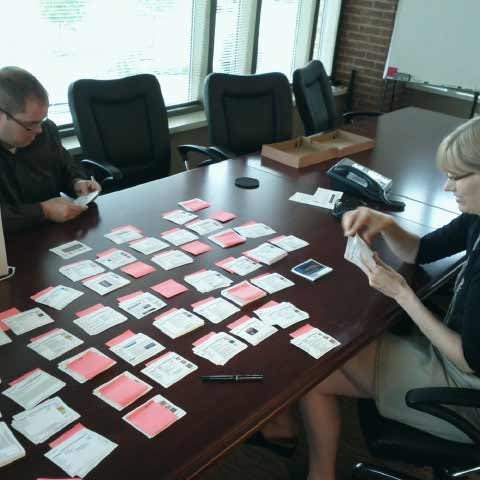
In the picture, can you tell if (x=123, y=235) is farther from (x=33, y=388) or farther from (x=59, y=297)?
(x=33, y=388)

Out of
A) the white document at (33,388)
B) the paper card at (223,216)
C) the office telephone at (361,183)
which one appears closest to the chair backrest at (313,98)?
the office telephone at (361,183)

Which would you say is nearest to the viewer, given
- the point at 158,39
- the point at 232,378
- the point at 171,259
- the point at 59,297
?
the point at 232,378

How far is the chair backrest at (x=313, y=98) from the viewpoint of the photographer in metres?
3.51

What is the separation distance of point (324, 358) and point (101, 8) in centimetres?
267

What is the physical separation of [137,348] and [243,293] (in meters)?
0.39

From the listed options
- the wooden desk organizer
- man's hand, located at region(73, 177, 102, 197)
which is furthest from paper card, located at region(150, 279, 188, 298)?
the wooden desk organizer

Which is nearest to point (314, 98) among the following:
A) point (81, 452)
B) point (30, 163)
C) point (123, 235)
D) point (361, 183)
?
point (361, 183)

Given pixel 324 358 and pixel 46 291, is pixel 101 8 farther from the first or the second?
pixel 324 358

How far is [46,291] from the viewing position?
1547 millimetres

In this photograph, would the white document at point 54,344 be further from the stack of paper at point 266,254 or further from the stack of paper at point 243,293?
the stack of paper at point 266,254

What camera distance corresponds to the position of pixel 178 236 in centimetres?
191

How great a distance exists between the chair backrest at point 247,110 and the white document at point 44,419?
225 centimetres

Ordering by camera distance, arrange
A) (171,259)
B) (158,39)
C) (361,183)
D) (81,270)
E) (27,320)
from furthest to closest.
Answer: (158,39) < (361,183) < (171,259) < (81,270) < (27,320)

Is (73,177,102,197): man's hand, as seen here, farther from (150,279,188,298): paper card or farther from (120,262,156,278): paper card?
(150,279,188,298): paper card
